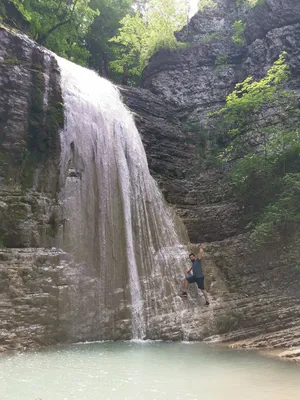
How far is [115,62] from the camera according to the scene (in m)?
23.5

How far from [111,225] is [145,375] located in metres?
5.88

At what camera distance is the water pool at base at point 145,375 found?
463 centimetres

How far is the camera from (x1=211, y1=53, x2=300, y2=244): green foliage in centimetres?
1223

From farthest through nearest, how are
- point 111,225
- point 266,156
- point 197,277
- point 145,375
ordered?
point 266,156 → point 111,225 → point 197,277 → point 145,375

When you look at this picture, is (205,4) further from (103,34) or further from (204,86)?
(204,86)

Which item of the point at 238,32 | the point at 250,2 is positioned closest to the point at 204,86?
the point at 238,32

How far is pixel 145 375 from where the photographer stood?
570 centimetres

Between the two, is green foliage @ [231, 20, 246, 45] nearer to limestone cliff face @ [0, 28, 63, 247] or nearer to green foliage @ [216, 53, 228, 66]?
green foliage @ [216, 53, 228, 66]

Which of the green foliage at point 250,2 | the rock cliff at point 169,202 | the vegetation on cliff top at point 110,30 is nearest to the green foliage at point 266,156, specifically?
the rock cliff at point 169,202

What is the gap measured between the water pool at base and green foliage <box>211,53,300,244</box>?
210 inches

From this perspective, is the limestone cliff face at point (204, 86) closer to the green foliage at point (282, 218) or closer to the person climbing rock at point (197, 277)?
the green foliage at point (282, 218)

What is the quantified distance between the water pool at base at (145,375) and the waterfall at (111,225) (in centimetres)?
176

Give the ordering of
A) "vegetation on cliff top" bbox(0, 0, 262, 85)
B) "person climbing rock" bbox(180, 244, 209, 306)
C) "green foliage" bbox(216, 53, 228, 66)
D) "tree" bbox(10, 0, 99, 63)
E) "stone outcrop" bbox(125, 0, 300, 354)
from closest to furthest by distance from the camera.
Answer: "stone outcrop" bbox(125, 0, 300, 354) → "person climbing rock" bbox(180, 244, 209, 306) → "tree" bbox(10, 0, 99, 63) → "vegetation on cliff top" bbox(0, 0, 262, 85) → "green foliage" bbox(216, 53, 228, 66)

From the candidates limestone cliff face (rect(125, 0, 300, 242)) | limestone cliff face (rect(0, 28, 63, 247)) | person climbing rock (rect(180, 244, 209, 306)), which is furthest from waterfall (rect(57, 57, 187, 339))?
limestone cliff face (rect(125, 0, 300, 242))
